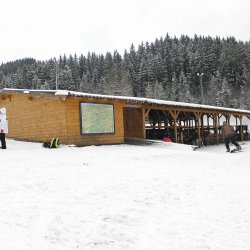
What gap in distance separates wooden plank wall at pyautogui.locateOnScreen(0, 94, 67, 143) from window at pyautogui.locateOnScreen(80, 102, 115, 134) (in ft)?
3.64

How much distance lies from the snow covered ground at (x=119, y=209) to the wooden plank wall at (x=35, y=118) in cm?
710

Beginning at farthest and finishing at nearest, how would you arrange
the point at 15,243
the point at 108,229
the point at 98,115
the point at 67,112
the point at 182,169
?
the point at 98,115
the point at 67,112
the point at 182,169
the point at 108,229
the point at 15,243

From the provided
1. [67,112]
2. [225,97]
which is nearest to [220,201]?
[67,112]

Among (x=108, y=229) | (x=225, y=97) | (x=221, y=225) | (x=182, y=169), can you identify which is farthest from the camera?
(x=225, y=97)

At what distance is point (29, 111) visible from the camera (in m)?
18.4

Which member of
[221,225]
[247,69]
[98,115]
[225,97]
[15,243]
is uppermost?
[247,69]

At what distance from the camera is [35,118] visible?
17.9m

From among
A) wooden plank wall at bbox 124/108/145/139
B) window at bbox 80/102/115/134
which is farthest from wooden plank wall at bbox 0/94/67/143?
wooden plank wall at bbox 124/108/145/139

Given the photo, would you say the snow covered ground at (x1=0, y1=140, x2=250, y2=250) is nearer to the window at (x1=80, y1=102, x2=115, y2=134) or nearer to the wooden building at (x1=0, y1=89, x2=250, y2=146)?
the wooden building at (x1=0, y1=89, x2=250, y2=146)

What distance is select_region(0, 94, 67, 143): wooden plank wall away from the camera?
15992 millimetres

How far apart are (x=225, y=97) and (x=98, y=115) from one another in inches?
2069

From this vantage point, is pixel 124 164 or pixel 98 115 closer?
pixel 124 164

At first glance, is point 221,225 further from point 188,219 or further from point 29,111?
point 29,111

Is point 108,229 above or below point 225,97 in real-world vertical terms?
below
